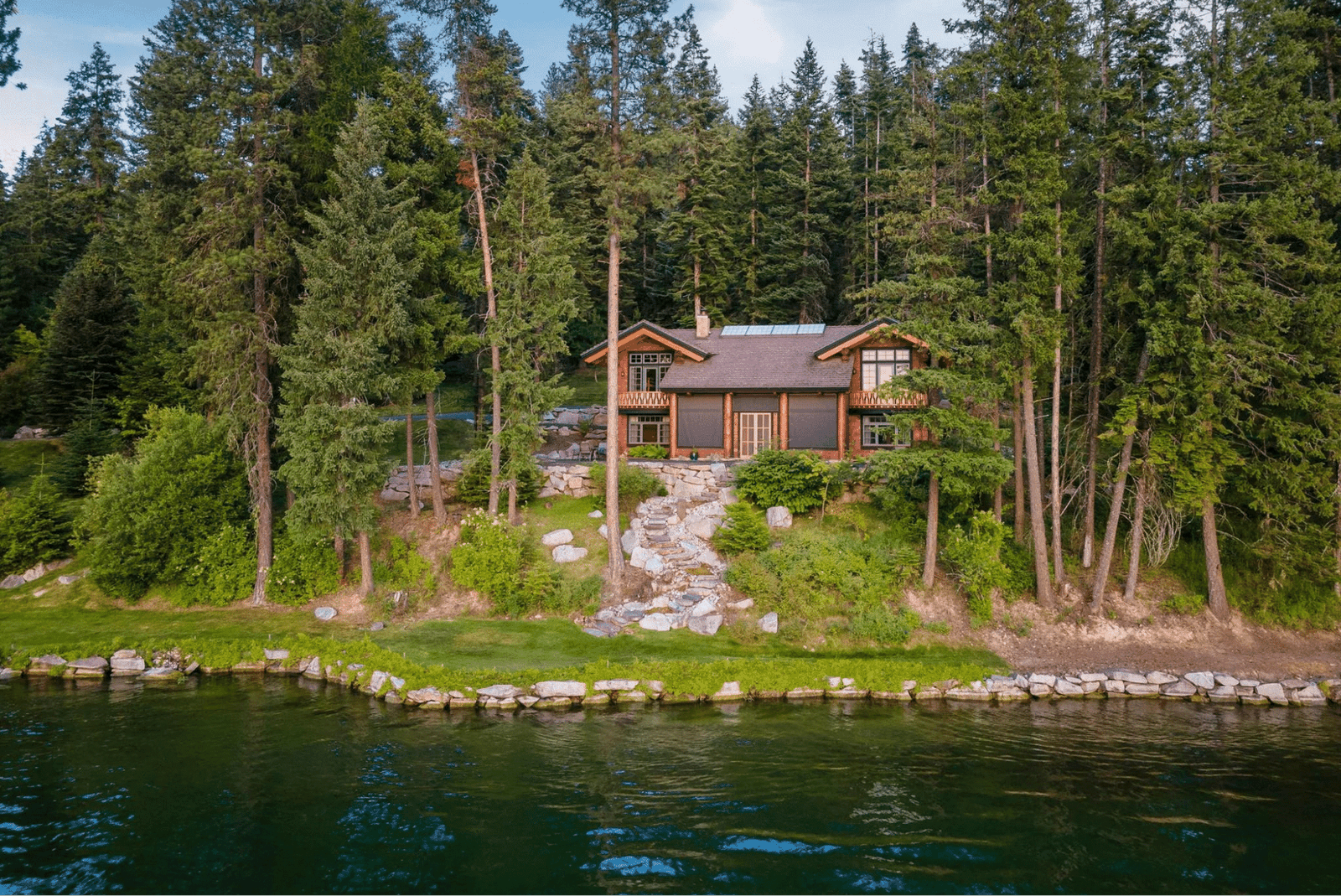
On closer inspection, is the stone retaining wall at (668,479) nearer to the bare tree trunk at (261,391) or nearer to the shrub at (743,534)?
the shrub at (743,534)

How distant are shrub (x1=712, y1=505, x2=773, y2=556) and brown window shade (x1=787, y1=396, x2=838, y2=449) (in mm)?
8923

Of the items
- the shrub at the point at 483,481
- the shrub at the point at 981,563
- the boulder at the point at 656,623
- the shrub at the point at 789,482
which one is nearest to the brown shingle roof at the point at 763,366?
the shrub at the point at 789,482

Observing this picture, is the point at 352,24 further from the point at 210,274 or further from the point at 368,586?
the point at 368,586

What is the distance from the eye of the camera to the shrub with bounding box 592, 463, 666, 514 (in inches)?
1025

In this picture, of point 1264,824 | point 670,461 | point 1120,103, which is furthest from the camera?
point 670,461

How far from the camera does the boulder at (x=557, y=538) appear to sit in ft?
78.6

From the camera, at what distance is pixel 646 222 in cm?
4525

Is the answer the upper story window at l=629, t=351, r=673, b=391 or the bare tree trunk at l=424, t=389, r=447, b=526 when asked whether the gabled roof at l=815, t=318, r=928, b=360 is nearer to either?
the upper story window at l=629, t=351, r=673, b=391

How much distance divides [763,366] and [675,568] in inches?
502

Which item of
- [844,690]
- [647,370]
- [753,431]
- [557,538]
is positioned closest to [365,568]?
[557,538]

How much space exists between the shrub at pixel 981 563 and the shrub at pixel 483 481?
14064 mm

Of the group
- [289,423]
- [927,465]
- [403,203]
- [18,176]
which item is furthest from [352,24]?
[18,176]

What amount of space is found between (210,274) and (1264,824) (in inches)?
1116

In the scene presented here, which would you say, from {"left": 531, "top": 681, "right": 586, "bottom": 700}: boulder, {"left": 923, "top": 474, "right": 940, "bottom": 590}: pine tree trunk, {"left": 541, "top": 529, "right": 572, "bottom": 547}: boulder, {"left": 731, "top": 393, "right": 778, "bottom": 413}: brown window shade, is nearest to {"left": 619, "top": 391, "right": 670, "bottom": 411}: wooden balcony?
{"left": 731, "top": 393, "right": 778, "bottom": 413}: brown window shade
